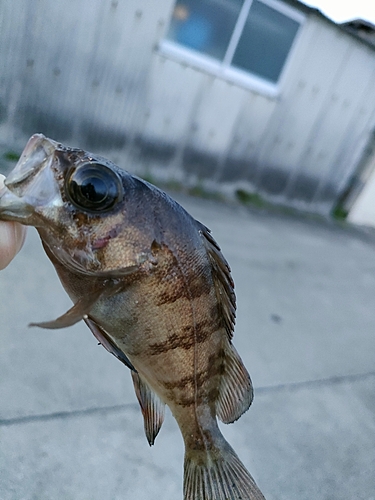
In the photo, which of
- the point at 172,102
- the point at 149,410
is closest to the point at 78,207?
the point at 149,410

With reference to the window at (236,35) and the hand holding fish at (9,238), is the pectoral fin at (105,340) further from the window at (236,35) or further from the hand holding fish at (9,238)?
the window at (236,35)

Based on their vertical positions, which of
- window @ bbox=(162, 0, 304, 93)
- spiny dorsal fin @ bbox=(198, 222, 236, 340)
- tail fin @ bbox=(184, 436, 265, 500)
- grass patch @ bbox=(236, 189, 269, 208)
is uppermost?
window @ bbox=(162, 0, 304, 93)

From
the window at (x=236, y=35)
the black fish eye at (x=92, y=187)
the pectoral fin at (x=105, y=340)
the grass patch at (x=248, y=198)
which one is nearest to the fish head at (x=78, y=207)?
the black fish eye at (x=92, y=187)

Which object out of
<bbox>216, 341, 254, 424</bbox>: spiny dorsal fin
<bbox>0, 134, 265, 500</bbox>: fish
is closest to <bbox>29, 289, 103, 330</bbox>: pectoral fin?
<bbox>0, 134, 265, 500</bbox>: fish

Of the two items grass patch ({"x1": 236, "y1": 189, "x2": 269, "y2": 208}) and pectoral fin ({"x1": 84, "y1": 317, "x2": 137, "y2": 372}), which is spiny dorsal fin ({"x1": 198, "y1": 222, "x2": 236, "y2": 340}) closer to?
pectoral fin ({"x1": 84, "y1": 317, "x2": 137, "y2": 372})

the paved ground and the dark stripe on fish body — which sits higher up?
the dark stripe on fish body

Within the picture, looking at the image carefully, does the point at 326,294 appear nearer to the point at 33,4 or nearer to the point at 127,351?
the point at 127,351

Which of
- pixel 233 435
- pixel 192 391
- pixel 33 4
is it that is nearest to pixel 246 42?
pixel 33 4
